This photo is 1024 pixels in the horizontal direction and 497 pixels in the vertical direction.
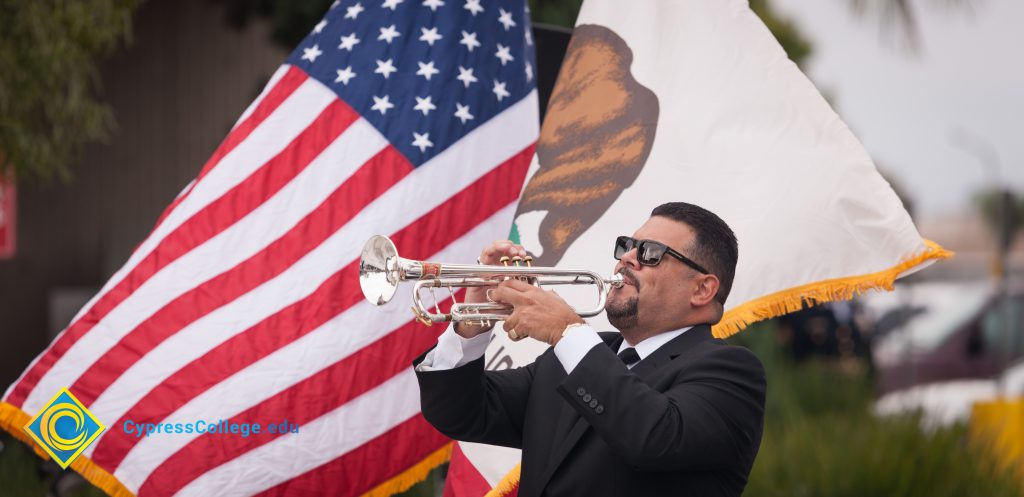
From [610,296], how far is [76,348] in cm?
232

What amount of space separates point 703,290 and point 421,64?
2072 mm

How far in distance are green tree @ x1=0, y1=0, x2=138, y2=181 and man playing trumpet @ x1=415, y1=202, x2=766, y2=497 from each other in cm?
458

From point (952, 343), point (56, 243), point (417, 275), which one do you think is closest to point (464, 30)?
point (417, 275)

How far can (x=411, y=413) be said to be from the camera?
4.46 meters

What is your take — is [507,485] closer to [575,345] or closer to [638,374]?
[638,374]

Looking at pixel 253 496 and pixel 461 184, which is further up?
pixel 461 184

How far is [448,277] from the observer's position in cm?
316

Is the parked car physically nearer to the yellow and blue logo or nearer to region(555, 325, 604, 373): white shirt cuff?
the yellow and blue logo

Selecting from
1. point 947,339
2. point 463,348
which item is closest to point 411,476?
point 463,348

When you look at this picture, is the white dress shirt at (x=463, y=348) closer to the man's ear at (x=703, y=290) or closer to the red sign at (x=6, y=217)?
the man's ear at (x=703, y=290)

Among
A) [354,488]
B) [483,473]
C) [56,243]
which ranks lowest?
[56,243]

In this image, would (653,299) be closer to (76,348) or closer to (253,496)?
(253,496)

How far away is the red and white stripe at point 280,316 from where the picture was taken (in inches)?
166

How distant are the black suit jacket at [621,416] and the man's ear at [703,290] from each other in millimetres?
82
